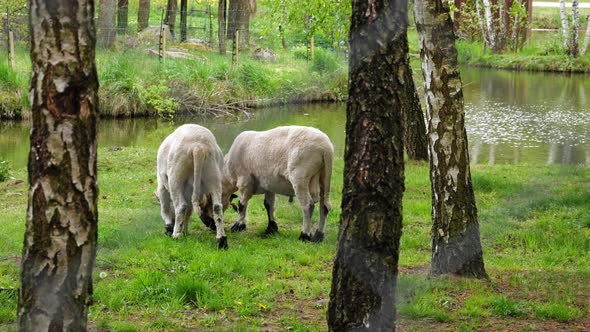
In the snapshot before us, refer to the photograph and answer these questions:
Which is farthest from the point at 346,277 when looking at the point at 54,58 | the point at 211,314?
the point at 54,58

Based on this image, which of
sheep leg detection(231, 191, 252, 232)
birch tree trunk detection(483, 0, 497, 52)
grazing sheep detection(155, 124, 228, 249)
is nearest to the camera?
grazing sheep detection(155, 124, 228, 249)

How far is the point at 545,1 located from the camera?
6875 centimetres

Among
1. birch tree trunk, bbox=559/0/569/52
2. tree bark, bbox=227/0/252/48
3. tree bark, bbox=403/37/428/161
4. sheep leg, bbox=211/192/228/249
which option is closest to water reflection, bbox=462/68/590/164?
birch tree trunk, bbox=559/0/569/52

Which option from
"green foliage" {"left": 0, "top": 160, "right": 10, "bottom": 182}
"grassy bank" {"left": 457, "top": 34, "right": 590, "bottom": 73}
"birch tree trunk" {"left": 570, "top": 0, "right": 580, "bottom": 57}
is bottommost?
"green foliage" {"left": 0, "top": 160, "right": 10, "bottom": 182}

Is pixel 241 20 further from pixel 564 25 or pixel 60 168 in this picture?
pixel 60 168

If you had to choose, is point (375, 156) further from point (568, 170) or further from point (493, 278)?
point (568, 170)

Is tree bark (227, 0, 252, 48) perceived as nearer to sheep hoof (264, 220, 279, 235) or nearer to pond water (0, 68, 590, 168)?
pond water (0, 68, 590, 168)

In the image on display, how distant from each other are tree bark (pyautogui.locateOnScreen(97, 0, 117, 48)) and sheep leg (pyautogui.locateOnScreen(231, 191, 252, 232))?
21.3 m

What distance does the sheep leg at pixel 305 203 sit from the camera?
33.0ft

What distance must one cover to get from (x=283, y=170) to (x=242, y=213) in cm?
85

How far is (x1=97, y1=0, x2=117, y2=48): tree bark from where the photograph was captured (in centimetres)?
3117

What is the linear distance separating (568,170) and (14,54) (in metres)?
18.7

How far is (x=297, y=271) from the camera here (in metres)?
8.38

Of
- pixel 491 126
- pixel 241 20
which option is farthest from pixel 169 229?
pixel 241 20
